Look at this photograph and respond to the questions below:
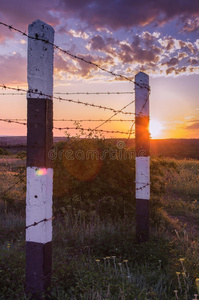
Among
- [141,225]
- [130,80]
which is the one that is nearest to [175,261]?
[141,225]

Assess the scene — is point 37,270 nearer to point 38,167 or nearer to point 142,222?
point 38,167

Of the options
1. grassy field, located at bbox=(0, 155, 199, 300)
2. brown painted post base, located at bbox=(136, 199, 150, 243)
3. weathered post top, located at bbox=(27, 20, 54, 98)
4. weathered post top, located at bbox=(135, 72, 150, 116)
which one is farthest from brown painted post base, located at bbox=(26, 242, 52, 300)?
weathered post top, located at bbox=(135, 72, 150, 116)

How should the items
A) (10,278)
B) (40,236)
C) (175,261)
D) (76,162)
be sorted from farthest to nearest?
1. (76,162)
2. (175,261)
3. (10,278)
4. (40,236)

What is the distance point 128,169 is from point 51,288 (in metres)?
5.33

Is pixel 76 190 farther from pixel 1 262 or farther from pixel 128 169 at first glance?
pixel 1 262

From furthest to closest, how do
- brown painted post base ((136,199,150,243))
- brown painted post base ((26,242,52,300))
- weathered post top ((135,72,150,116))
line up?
1. weathered post top ((135,72,150,116))
2. brown painted post base ((136,199,150,243))
3. brown painted post base ((26,242,52,300))

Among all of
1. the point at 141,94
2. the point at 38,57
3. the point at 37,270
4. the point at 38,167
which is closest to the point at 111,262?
the point at 37,270

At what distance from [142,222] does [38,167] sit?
3293mm

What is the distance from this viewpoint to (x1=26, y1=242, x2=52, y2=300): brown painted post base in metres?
3.62

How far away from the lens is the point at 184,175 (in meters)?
16.6

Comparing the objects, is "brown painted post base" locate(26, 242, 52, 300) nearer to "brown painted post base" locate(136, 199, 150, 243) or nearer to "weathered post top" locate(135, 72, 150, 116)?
"brown painted post base" locate(136, 199, 150, 243)

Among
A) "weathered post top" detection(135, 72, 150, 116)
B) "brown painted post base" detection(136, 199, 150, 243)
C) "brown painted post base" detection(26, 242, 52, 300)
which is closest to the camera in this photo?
"brown painted post base" detection(26, 242, 52, 300)

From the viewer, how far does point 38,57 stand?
365 cm

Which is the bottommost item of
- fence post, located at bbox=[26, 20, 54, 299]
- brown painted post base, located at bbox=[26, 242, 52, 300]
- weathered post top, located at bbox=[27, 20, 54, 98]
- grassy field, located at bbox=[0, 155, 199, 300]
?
grassy field, located at bbox=[0, 155, 199, 300]
